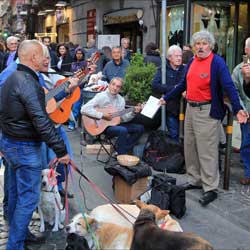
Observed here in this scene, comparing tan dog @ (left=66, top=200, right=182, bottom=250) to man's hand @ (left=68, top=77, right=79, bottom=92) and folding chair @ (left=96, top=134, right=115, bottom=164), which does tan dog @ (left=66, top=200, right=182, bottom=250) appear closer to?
man's hand @ (left=68, top=77, right=79, bottom=92)

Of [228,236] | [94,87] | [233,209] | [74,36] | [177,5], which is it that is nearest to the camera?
[228,236]

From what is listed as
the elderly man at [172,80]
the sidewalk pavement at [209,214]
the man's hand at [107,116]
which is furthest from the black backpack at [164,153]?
the man's hand at [107,116]

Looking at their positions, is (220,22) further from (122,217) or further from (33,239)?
(33,239)

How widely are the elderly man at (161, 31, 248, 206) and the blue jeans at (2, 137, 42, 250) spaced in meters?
2.27

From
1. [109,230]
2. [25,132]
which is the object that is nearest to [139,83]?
[25,132]

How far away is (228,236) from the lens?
481 centimetres

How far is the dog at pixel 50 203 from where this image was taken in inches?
183

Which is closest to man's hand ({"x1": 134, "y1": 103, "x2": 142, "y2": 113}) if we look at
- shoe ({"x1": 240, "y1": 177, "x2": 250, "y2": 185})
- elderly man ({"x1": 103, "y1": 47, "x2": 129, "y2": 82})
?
shoe ({"x1": 240, "y1": 177, "x2": 250, "y2": 185})

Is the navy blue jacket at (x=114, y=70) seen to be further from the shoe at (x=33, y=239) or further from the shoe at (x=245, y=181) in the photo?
the shoe at (x=33, y=239)

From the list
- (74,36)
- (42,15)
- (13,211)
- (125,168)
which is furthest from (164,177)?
(42,15)

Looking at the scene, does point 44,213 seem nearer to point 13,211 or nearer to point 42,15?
point 13,211

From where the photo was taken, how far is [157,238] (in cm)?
339

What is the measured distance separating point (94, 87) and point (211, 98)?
147 inches

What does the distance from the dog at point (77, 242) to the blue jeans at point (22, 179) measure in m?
0.47
